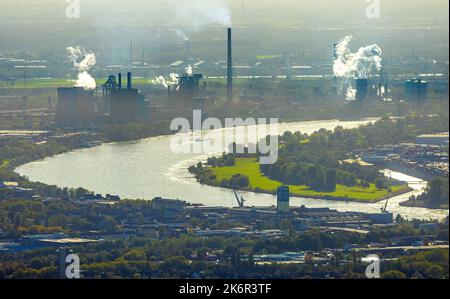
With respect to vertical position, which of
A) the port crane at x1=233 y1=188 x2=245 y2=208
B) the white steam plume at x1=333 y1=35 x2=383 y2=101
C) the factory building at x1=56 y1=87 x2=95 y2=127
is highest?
the white steam plume at x1=333 y1=35 x2=383 y2=101

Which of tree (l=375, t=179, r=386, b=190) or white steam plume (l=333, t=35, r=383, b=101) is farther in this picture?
white steam plume (l=333, t=35, r=383, b=101)

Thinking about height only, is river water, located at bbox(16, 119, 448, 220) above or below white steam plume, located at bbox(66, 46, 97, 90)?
below

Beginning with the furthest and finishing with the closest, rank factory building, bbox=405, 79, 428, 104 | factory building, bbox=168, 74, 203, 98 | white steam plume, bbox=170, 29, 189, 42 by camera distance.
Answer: white steam plume, bbox=170, 29, 189, 42 → factory building, bbox=168, 74, 203, 98 → factory building, bbox=405, 79, 428, 104

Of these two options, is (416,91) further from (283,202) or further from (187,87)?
(283,202)

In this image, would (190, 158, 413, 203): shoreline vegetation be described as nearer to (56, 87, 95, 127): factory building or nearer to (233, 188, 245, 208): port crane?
(233, 188, 245, 208): port crane

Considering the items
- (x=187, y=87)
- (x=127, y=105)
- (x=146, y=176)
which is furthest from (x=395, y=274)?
(x=187, y=87)

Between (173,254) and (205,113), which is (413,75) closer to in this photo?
(205,113)

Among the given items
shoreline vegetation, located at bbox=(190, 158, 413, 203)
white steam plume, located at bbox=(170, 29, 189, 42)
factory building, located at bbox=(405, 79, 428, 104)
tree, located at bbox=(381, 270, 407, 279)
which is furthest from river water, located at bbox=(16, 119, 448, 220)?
white steam plume, located at bbox=(170, 29, 189, 42)
